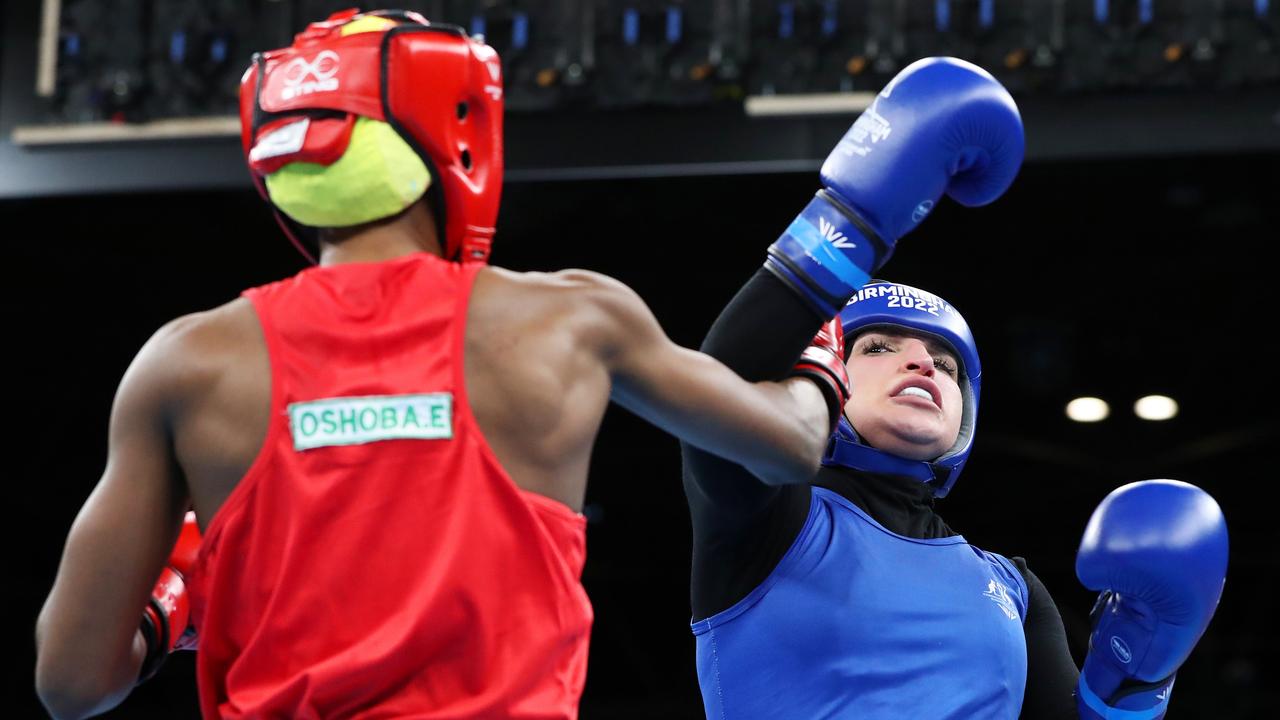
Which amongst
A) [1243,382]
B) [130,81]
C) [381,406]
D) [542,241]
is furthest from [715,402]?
[1243,382]

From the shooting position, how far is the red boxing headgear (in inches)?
63.0

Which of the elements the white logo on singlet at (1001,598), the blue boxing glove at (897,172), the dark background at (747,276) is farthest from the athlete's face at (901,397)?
the dark background at (747,276)

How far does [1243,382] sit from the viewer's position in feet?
28.7

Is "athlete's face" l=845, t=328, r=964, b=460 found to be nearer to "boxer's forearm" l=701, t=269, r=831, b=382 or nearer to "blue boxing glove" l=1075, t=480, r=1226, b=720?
"blue boxing glove" l=1075, t=480, r=1226, b=720

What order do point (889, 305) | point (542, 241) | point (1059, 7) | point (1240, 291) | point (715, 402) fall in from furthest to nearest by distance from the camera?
1. point (1240, 291)
2. point (542, 241)
3. point (1059, 7)
4. point (889, 305)
5. point (715, 402)

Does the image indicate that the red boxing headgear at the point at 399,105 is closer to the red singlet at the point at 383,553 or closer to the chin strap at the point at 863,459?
the red singlet at the point at 383,553

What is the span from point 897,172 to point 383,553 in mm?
839

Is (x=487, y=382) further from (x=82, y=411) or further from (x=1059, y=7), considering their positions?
(x=82, y=411)

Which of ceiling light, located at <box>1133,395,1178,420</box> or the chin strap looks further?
ceiling light, located at <box>1133,395,1178,420</box>

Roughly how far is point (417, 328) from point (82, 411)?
8.25 meters

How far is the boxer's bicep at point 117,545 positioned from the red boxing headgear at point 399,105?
26 cm

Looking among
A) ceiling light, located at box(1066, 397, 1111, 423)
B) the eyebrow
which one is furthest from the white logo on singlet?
ceiling light, located at box(1066, 397, 1111, 423)

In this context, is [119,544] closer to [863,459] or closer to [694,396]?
[694,396]

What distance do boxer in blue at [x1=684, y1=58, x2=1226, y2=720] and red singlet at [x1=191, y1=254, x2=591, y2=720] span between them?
0.40 meters
